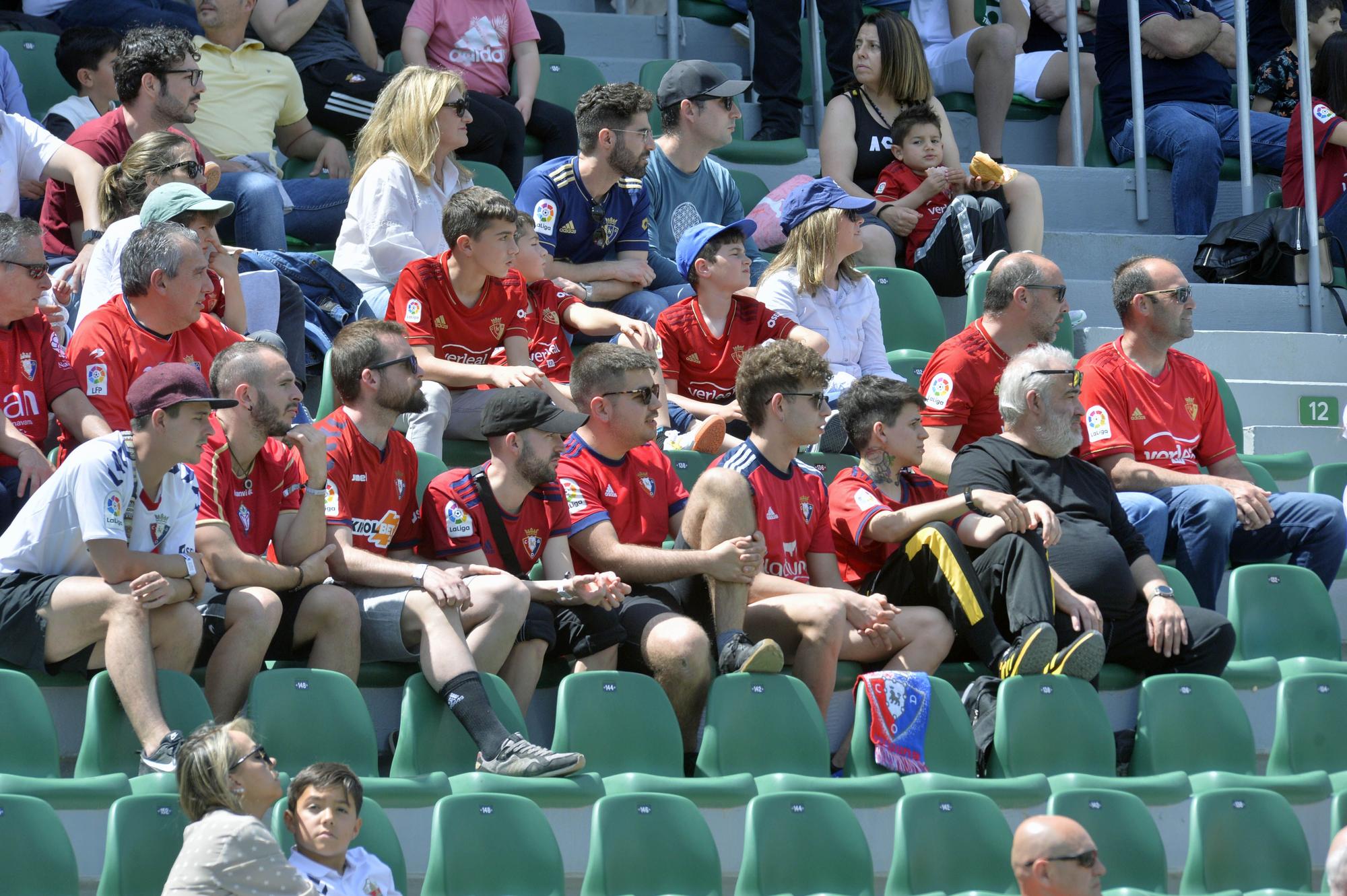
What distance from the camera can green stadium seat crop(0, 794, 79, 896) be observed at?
351 cm

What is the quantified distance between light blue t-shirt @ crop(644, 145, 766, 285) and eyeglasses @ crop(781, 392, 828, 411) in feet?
5.94

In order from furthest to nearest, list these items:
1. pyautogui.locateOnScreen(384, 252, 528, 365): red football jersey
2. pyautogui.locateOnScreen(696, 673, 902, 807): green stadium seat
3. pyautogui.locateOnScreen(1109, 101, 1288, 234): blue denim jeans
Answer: pyautogui.locateOnScreen(1109, 101, 1288, 234): blue denim jeans, pyautogui.locateOnScreen(384, 252, 528, 365): red football jersey, pyautogui.locateOnScreen(696, 673, 902, 807): green stadium seat

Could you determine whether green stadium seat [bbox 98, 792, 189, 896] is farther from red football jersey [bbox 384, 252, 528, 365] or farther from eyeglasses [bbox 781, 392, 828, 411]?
red football jersey [bbox 384, 252, 528, 365]

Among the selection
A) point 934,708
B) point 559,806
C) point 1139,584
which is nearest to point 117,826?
point 559,806

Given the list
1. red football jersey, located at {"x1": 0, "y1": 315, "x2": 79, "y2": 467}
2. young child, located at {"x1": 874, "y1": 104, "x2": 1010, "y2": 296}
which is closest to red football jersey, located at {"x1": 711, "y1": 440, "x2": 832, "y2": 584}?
red football jersey, located at {"x1": 0, "y1": 315, "x2": 79, "y2": 467}

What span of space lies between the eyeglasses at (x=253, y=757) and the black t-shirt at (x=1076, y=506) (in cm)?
214

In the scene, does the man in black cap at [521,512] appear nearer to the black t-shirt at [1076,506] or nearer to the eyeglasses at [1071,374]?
the black t-shirt at [1076,506]

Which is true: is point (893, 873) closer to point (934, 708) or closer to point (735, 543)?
point (934, 708)

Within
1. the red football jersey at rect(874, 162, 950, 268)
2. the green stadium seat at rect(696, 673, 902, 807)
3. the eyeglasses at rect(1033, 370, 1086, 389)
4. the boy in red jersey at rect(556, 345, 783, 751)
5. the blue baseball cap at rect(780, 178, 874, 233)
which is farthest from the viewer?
the red football jersey at rect(874, 162, 950, 268)

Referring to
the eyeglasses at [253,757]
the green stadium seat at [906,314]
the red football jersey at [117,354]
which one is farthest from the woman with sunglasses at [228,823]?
the green stadium seat at [906,314]

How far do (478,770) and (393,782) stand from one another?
221mm

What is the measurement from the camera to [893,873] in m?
4.07

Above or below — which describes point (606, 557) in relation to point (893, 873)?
above

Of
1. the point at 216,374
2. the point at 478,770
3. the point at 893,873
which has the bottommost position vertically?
the point at 893,873
